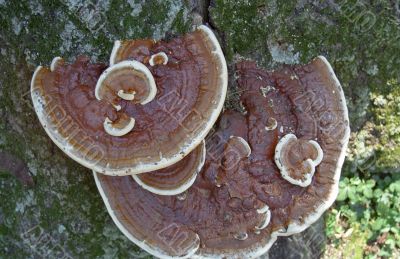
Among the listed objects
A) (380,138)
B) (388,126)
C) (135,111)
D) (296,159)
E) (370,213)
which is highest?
(135,111)

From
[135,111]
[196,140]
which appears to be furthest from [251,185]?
[135,111]

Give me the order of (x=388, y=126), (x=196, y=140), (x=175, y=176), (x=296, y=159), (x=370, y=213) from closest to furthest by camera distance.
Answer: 1. (x=196, y=140)
2. (x=175, y=176)
3. (x=296, y=159)
4. (x=388, y=126)
5. (x=370, y=213)

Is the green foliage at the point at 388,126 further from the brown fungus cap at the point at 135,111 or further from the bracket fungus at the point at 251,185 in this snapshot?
the brown fungus cap at the point at 135,111

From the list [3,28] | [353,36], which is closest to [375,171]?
[353,36]

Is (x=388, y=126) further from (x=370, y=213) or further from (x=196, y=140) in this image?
(x=196, y=140)

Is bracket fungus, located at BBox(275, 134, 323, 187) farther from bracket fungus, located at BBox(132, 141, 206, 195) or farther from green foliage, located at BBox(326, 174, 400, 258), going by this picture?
green foliage, located at BBox(326, 174, 400, 258)

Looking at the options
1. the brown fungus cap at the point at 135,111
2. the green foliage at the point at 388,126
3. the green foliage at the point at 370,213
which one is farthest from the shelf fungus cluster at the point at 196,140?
the green foliage at the point at 370,213

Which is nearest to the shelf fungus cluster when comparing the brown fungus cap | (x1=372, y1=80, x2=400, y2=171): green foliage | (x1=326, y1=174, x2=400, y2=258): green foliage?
the brown fungus cap
